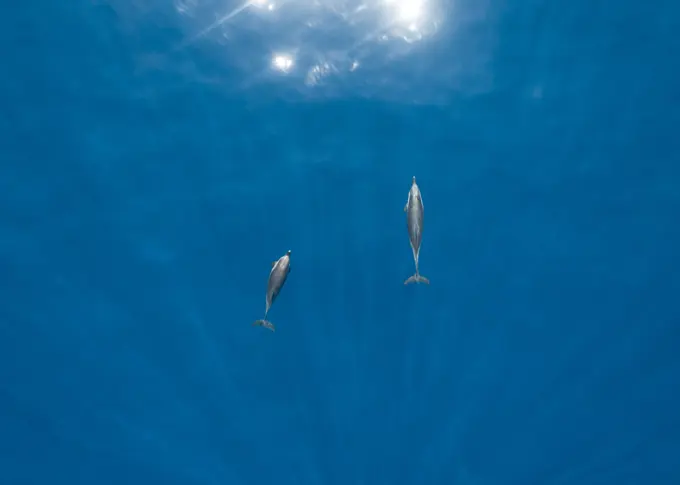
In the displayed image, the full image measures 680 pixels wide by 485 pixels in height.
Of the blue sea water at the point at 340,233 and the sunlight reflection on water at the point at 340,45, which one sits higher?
the sunlight reflection on water at the point at 340,45

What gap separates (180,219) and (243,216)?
4.26ft

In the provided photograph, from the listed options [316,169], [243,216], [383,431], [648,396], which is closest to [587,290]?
[648,396]

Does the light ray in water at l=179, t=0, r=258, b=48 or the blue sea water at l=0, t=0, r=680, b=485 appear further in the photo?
the blue sea water at l=0, t=0, r=680, b=485

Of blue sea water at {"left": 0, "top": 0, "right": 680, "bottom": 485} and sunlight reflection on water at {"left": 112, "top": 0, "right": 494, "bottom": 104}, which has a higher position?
sunlight reflection on water at {"left": 112, "top": 0, "right": 494, "bottom": 104}

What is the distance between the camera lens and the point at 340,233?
12133 millimetres

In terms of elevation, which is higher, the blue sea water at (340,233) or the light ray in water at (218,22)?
the light ray in water at (218,22)

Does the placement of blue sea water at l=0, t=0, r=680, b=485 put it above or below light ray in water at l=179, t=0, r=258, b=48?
below

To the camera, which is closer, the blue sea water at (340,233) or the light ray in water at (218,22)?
the light ray in water at (218,22)

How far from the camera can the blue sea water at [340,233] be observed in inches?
446

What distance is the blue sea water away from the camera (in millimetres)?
11336

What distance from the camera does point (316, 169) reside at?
11898 millimetres

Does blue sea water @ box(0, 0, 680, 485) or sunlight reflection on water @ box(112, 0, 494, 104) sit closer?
sunlight reflection on water @ box(112, 0, 494, 104)

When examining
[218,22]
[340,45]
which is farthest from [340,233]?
[218,22]

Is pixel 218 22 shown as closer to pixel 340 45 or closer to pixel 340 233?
pixel 340 45
